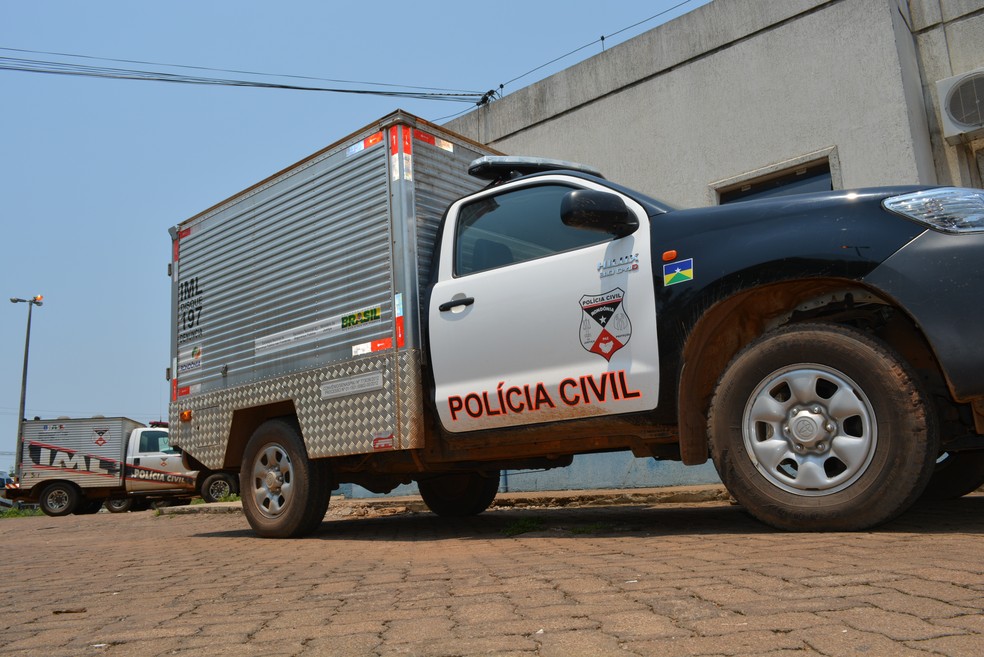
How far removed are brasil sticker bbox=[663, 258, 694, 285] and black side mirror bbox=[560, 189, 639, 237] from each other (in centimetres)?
33

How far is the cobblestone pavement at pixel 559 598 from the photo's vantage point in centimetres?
197

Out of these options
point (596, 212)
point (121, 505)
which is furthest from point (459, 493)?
point (121, 505)

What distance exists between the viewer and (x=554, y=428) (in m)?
4.33

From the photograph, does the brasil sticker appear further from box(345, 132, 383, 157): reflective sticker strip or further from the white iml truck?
the white iml truck

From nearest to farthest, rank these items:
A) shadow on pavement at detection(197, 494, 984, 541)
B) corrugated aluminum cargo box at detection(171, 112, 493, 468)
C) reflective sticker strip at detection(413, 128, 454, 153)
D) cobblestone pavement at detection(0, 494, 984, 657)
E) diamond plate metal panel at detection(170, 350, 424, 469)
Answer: cobblestone pavement at detection(0, 494, 984, 657)
shadow on pavement at detection(197, 494, 984, 541)
diamond plate metal panel at detection(170, 350, 424, 469)
corrugated aluminum cargo box at detection(171, 112, 493, 468)
reflective sticker strip at detection(413, 128, 454, 153)

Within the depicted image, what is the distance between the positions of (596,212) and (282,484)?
3125mm

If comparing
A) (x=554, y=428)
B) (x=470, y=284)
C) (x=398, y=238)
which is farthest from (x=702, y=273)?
(x=398, y=238)

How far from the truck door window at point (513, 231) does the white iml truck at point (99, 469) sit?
592 inches

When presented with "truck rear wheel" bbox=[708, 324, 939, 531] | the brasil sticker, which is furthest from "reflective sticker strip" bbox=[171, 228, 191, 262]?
"truck rear wheel" bbox=[708, 324, 939, 531]

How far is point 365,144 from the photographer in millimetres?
5559

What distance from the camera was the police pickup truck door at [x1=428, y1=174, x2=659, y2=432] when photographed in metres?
4.07

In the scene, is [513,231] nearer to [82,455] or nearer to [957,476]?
[957,476]

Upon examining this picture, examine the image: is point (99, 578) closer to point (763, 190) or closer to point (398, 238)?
point (398, 238)

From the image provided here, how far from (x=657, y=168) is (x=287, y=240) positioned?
5735mm
